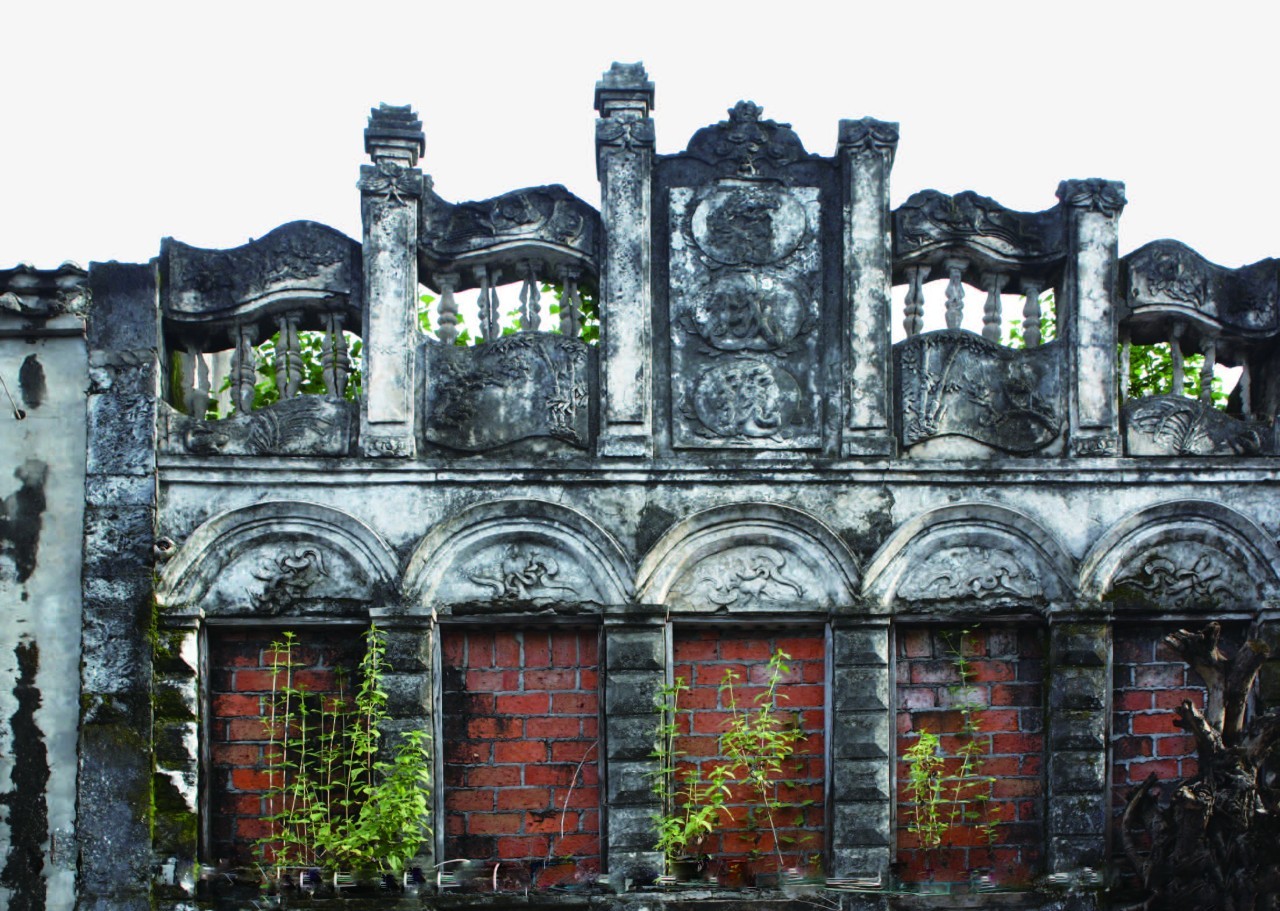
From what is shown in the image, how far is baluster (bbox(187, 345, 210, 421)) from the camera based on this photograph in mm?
10789

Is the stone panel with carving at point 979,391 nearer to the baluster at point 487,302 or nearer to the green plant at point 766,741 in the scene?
the green plant at point 766,741

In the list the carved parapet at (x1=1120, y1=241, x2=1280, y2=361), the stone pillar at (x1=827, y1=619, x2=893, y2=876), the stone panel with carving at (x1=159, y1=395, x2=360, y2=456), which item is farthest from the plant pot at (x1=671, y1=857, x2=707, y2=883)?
the carved parapet at (x1=1120, y1=241, x2=1280, y2=361)

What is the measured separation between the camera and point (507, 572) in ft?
34.4

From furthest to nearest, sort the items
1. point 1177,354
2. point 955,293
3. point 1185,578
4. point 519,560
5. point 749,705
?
point 1177,354, point 955,293, point 1185,578, point 749,705, point 519,560

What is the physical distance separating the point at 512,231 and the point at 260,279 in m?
1.61

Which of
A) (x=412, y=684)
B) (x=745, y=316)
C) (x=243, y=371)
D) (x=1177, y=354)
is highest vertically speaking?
(x=745, y=316)

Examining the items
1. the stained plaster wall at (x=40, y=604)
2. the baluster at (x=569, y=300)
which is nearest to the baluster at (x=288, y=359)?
the stained plaster wall at (x=40, y=604)

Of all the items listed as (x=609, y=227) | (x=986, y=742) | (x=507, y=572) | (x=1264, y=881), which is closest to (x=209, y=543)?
(x=507, y=572)

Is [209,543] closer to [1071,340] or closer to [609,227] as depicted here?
[609,227]

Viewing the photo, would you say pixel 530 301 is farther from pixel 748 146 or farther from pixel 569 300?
pixel 748 146

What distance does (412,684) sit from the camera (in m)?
10.3

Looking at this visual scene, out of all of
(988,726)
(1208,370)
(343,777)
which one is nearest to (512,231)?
(343,777)

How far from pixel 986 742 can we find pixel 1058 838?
0.71 meters

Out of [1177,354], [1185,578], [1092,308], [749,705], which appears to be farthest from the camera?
[1177,354]
